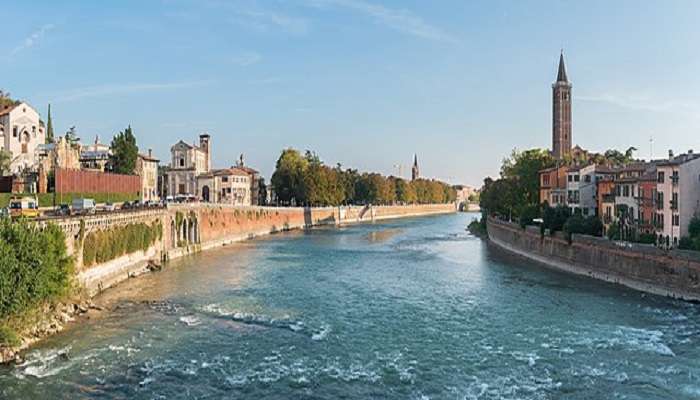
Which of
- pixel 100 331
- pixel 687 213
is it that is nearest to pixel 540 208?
pixel 687 213

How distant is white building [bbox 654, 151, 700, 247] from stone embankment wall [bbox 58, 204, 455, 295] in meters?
35.7

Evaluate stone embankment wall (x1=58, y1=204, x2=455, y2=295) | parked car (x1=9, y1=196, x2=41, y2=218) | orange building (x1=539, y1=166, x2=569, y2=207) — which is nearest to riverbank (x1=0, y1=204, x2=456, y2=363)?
stone embankment wall (x1=58, y1=204, x2=455, y2=295)

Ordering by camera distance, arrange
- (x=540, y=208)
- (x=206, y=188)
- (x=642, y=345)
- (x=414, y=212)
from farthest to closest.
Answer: (x=414, y=212) → (x=206, y=188) → (x=540, y=208) → (x=642, y=345)

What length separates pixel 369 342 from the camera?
83.8 ft

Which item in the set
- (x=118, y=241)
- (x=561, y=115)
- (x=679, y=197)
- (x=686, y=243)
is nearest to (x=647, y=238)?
(x=679, y=197)

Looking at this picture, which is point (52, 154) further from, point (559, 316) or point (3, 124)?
point (559, 316)

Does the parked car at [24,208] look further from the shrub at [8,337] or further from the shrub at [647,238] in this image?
the shrub at [647,238]

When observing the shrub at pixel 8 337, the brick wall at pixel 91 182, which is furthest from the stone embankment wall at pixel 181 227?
the shrub at pixel 8 337

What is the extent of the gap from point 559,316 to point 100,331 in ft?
70.1

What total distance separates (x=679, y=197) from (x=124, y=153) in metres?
62.2

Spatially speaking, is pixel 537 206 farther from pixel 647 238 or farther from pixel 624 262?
pixel 624 262

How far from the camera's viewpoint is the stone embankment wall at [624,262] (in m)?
34.8

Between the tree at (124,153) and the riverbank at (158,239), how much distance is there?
43.9ft

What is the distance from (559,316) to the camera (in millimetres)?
30859
